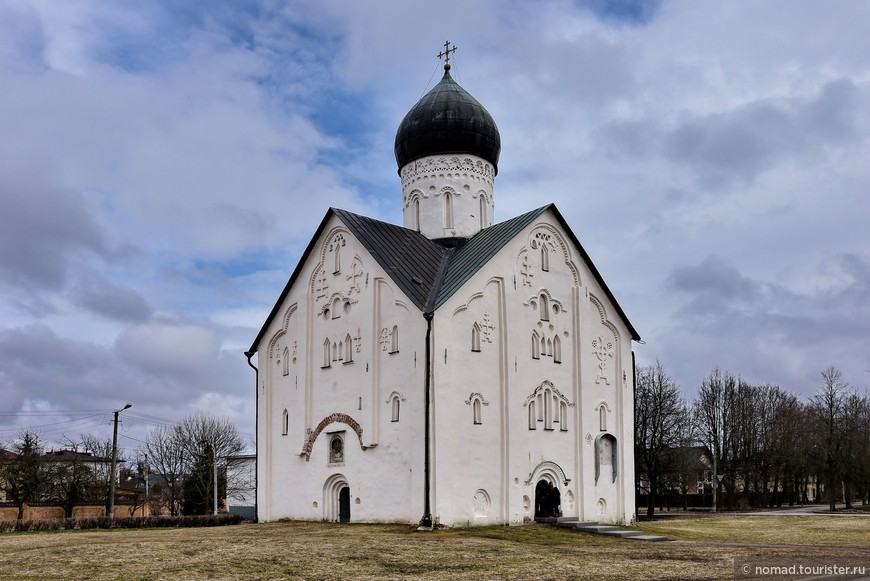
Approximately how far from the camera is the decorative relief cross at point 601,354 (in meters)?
28.6

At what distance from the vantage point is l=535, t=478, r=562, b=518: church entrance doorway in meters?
25.3

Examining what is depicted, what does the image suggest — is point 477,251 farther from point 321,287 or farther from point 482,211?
point 321,287

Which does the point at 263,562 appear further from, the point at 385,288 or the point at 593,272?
the point at 593,272

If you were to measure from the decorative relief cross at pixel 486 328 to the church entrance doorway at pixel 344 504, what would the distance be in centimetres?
622

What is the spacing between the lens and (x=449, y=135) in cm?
2995

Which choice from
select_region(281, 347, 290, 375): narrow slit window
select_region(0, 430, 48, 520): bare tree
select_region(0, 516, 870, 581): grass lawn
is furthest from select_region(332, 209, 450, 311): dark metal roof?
select_region(0, 430, 48, 520): bare tree

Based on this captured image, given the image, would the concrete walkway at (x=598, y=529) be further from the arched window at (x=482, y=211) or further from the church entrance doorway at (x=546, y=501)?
the arched window at (x=482, y=211)

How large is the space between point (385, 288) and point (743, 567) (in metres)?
14.3

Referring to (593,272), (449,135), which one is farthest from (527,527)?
(449,135)

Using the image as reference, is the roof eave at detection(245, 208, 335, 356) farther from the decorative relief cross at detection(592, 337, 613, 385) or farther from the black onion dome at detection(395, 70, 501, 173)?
the decorative relief cross at detection(592, 337, 613, 385)

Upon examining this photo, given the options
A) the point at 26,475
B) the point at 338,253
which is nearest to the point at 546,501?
the point at 338,253

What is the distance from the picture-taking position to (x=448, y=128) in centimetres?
2994

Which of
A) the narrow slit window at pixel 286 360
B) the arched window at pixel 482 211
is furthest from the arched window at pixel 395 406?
the arched window at pixel 482 211

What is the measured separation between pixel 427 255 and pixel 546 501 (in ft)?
28.1
